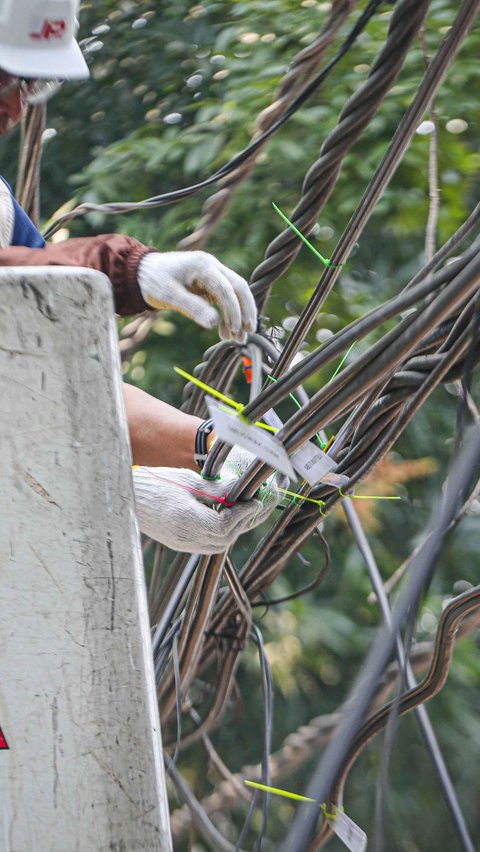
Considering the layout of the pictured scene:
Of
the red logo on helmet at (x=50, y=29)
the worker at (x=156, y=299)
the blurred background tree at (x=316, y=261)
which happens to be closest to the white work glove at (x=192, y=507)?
the worker at (x=156, y=299)

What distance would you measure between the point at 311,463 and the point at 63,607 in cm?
40

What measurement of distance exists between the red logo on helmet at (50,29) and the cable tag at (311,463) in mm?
767

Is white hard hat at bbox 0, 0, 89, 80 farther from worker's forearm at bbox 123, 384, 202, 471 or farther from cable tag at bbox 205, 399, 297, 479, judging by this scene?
cable tag at bbox 205, 399, 297, 479

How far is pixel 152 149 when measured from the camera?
3.20 metres

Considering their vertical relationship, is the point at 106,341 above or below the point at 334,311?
above

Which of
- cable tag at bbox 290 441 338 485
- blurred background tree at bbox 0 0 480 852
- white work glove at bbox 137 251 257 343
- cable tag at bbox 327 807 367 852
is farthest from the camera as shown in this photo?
blurred background tree at bbox 0 0 480 852

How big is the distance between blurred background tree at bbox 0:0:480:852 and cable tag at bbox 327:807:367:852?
56.1 inches

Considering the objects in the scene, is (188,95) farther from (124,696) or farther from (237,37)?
(124,696)

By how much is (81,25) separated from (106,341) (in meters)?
3.23

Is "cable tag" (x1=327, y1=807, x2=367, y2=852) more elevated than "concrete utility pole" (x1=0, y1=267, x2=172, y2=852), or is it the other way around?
"concrete utility pole" (x1=0, y1=267, x2=172, y2=852)

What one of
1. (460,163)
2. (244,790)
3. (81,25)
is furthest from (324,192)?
(81,25)

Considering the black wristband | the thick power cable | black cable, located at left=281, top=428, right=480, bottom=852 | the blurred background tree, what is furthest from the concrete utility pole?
the blurred background tree

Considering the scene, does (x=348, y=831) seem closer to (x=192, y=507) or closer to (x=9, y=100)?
(x=192, y=507)

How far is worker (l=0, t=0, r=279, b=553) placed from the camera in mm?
1269
